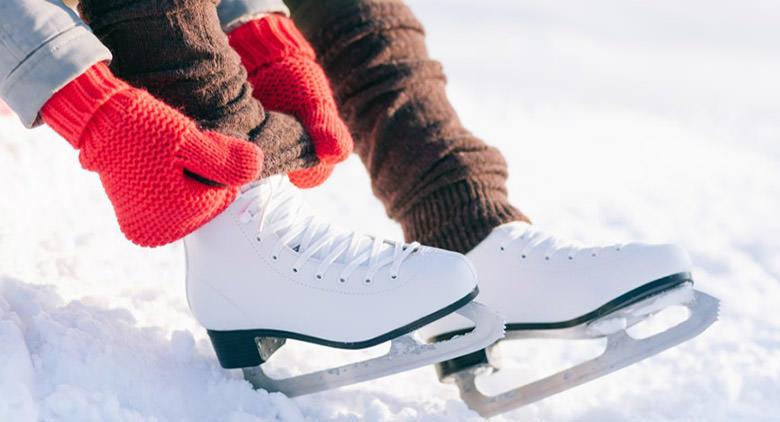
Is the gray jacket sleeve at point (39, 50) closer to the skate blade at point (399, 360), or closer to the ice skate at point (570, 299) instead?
the skate blade at point (399, 360)

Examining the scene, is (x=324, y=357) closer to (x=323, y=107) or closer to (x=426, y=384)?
(x=426, y=384)

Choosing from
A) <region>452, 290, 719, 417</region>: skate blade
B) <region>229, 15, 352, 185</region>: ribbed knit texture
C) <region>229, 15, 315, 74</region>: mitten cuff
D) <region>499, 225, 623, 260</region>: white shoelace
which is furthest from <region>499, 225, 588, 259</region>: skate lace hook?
<region>229, 15, 315, 74</region>: mitten cuff

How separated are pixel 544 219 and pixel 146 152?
3.65 feet

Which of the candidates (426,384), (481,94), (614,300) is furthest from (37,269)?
(481,94)

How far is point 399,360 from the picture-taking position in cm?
106

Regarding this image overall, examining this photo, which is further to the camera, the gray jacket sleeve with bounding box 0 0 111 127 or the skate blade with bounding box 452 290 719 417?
the skate blade with bounding box 452 290 719 417

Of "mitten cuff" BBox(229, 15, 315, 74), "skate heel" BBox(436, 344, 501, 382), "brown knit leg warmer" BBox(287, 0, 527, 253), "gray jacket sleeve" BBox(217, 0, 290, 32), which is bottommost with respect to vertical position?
"skate heel" BBox(436, 344, 501, 382)

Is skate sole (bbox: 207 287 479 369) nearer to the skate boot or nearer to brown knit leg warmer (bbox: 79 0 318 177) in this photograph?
the skate boot

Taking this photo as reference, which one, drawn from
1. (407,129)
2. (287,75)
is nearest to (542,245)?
(407,129)

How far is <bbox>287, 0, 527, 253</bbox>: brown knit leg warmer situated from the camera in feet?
3.94

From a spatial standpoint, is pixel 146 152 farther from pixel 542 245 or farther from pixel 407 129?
pixel 542 245

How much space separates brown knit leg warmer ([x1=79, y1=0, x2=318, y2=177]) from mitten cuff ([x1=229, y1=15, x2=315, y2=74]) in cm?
10

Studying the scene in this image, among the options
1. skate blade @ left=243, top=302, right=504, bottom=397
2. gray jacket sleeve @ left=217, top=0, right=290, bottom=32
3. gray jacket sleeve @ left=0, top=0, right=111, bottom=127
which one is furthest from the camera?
gray jacket sleeve @ left=217, top=0, right=290, bottom=32

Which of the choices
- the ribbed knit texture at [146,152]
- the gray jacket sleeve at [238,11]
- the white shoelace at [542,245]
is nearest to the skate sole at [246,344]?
the ribbed knit texture at [146,152]
